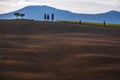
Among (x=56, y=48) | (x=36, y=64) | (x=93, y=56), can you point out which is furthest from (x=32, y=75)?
(x=56, y=48)

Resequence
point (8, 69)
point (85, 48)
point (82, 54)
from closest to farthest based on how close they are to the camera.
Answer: point (8, 69) < point (82, 54) < point (85, 48)

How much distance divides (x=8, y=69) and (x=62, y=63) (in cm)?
198

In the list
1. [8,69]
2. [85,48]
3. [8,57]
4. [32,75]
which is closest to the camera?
[32,75]

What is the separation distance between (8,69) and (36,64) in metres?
1.21

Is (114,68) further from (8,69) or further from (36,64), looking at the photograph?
(8,69)

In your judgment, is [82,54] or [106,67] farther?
[82,54]

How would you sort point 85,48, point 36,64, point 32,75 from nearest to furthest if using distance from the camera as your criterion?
point 32,75 → point 36,64 → point 85,48

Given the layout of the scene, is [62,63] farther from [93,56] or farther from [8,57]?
[8,57]

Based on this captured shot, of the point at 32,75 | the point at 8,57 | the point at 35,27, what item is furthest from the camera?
the point at 35,27

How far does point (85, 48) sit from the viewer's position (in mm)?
11930

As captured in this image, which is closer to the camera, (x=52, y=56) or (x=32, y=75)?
(x=32, y=75)

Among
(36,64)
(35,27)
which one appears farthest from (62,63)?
(35,27)

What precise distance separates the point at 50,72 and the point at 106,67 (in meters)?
1.84

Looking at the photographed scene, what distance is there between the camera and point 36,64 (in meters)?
8.91
